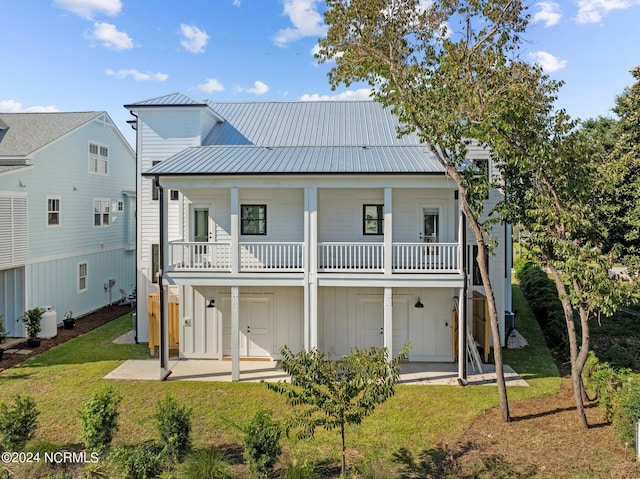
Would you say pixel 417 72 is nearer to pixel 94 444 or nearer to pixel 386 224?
pixel 386 224

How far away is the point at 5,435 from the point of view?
8273 mm

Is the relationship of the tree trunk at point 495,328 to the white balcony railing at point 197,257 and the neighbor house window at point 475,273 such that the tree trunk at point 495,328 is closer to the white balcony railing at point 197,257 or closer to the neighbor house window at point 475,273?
the neighbor house window at point 475,273

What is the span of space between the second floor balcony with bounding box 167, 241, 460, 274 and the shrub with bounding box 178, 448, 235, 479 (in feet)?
20.4

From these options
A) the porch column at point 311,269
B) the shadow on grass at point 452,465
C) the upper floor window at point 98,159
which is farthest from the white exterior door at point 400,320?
the upper floor window at point 98,159

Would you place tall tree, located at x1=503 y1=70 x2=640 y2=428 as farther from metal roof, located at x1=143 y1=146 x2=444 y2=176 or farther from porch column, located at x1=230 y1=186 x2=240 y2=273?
porch column, located at x1=230 y1=186 x2=240 y2=273

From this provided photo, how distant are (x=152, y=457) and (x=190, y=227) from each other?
9113 millimetres

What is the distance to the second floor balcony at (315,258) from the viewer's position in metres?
13.3

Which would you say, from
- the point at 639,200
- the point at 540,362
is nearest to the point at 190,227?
the point at 540,362

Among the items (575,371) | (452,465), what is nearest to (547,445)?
(575,371)

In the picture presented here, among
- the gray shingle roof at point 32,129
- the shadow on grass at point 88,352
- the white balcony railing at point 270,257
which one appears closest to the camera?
the white balcony railing at point 270,257

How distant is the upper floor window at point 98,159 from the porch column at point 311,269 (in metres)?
14.3

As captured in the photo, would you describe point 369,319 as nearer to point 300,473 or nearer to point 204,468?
point 300,473

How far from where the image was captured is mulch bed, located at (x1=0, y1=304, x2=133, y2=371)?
14547 mm

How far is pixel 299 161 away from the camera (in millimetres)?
13906
